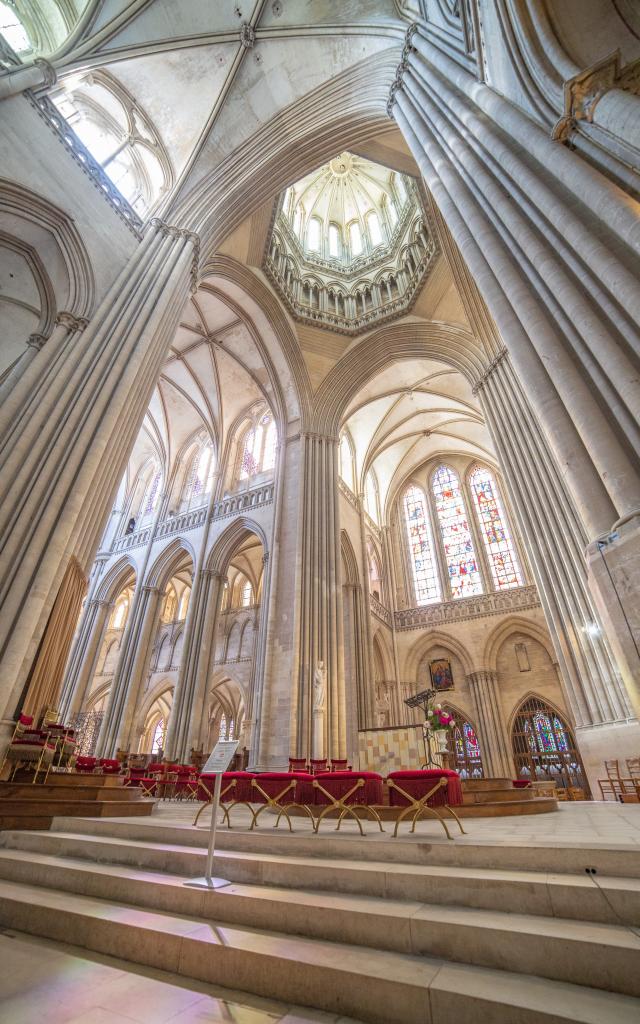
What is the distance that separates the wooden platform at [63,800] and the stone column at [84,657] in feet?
30.8

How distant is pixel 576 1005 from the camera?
4.82ft

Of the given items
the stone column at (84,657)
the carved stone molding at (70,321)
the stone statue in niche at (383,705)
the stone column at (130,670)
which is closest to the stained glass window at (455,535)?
the stone statue in niche at (383,705)

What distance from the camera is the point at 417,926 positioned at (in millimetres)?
1948

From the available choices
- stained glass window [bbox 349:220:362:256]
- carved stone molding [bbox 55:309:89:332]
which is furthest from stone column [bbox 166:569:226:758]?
stained glass window [bbox 349:220:362:256]

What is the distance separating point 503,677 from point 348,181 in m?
20.7

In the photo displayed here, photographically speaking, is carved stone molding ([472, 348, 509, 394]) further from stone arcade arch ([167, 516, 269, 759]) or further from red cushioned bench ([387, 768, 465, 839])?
red cushioned bench ([387, 768, 465, 839])

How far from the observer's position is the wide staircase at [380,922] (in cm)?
160

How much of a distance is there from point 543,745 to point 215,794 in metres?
16.8

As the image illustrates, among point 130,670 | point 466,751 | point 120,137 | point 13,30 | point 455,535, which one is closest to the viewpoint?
point 13,30

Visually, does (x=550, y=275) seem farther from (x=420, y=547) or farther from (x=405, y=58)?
(x=420, y=547)

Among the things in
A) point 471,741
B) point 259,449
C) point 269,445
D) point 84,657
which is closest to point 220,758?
point 269,445

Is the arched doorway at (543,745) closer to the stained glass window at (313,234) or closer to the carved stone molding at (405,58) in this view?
the carved stone molding at (405,58)

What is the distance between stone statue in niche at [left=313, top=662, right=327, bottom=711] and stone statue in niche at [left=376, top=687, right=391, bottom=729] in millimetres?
7503

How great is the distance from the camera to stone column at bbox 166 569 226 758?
42.0ft
